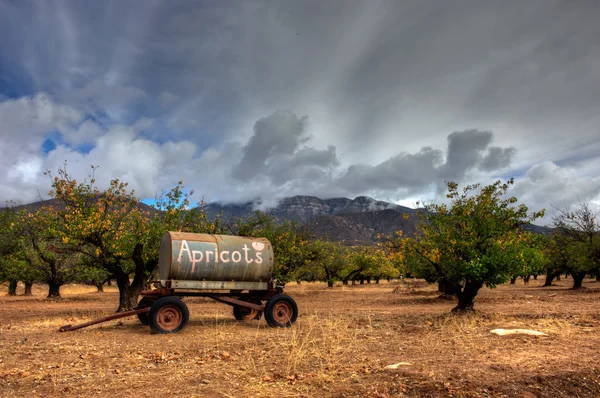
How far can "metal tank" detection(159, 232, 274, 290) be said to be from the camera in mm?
12031

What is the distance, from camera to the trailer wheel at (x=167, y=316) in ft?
37.0

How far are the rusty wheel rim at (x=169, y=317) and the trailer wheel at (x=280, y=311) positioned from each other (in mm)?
2837

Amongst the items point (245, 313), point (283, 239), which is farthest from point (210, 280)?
point (283, 239)

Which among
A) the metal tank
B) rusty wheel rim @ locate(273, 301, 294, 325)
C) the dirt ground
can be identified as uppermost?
the metal tank

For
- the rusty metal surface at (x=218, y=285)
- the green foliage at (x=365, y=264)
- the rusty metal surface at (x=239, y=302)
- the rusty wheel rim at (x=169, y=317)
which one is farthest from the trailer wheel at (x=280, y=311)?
the green foliage at (x=365, y=264)

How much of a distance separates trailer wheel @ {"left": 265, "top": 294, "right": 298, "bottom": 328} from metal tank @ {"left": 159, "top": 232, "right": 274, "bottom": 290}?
73 cm

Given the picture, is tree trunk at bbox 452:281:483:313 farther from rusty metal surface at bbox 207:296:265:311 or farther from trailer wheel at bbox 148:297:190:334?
trailer wheel at bbox 148:297:190:334

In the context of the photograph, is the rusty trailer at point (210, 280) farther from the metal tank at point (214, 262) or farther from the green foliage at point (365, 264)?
the green foliage at point (365, 264)

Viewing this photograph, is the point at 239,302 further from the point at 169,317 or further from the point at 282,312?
the point at 169,317

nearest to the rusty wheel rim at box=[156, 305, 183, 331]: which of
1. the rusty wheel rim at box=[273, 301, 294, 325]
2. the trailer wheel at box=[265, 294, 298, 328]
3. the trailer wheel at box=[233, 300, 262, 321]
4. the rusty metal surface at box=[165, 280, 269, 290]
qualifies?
the rusty metal surface at box=[165, 280, 269, 290]

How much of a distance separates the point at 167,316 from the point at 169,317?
0.22ft

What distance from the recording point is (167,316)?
456 inches

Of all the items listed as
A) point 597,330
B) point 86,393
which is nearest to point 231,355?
point 86,393

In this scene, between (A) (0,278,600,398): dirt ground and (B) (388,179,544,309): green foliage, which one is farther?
(B) (388,179,544,309): green foliage
